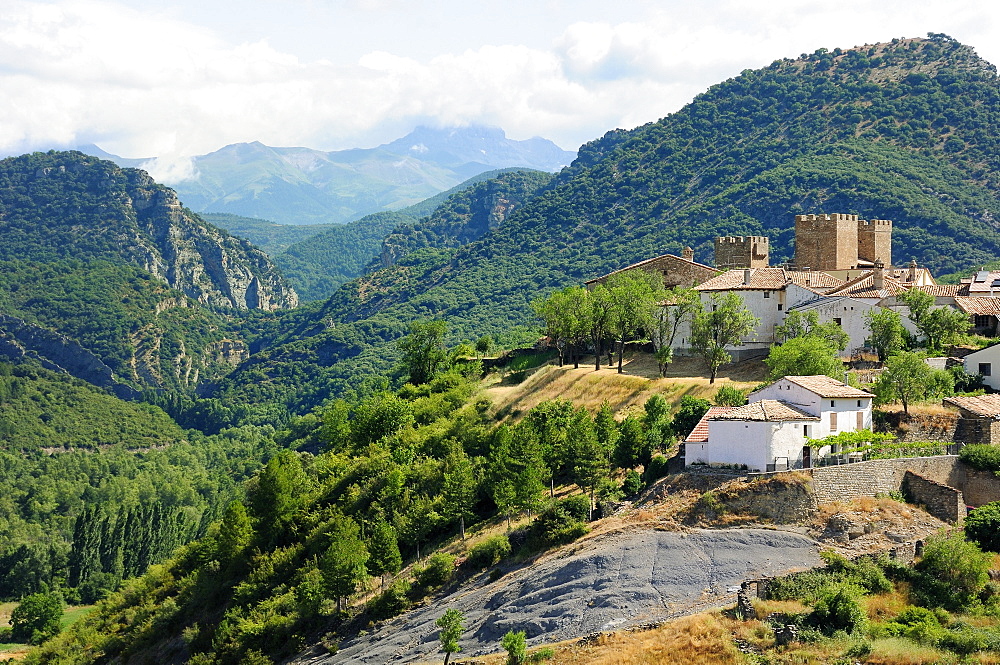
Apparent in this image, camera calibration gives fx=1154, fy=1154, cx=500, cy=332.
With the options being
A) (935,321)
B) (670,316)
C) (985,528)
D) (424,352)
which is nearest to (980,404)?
(985,528)

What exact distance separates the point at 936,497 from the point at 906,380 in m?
8.27

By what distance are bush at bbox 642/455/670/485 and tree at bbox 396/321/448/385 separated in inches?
1824

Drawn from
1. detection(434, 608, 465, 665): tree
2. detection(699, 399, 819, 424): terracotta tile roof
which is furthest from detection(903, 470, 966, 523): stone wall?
detection(434, 608, 465, 665): tree

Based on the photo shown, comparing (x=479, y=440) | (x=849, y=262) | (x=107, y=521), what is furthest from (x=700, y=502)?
(x=107, y=521)

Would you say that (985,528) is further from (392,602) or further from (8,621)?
(8,621)

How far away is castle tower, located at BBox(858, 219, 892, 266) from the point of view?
316 feet

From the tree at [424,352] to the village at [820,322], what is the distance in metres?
16.7

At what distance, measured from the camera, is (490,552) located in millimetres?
55969

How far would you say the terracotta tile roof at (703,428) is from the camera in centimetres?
5284

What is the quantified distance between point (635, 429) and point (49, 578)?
304 feet

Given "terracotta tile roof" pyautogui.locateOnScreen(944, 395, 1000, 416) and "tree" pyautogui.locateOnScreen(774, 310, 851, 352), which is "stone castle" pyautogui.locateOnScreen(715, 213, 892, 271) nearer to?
"tree" pyautogui.locateOnScreen(774, 310, 851, 352)

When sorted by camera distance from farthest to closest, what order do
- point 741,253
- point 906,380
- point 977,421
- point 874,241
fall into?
point 874,241 < point 741,253 < point 906,380 < point 977,421

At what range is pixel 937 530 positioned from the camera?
158ft

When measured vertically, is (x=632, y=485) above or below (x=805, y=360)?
below
